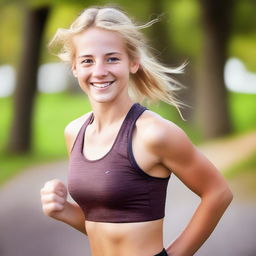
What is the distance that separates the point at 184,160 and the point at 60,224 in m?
3.34

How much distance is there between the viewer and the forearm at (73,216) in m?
2.04

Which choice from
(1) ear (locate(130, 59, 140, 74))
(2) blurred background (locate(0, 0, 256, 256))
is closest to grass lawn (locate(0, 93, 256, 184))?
(2) blurred background (locate(0, 0, 256, 256))

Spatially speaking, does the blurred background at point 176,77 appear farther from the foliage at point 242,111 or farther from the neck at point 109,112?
the neck at point 109,112

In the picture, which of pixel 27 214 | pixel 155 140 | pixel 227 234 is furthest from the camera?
pixel 27 214

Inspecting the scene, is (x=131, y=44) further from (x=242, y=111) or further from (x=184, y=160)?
(x=242, y=111)

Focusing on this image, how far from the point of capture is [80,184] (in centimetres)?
186

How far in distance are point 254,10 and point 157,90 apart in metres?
3.13

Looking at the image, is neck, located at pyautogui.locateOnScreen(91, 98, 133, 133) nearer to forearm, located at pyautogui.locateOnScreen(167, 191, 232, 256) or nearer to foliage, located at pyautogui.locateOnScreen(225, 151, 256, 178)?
forearm, located at pyautogui.locateOnScreen(167, 191, 232, 256)

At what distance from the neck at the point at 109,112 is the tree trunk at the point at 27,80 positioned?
3462 mm

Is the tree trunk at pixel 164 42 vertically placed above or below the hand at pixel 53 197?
above

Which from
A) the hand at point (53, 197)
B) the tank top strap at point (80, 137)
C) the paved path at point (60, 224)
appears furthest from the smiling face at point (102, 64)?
the paved path at point (60, 224)

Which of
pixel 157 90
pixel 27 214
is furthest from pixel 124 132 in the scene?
pixel 27 214

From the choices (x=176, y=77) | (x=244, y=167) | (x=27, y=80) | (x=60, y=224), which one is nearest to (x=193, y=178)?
(x=244, y=167)

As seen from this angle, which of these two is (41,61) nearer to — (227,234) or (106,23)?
(227,234)
